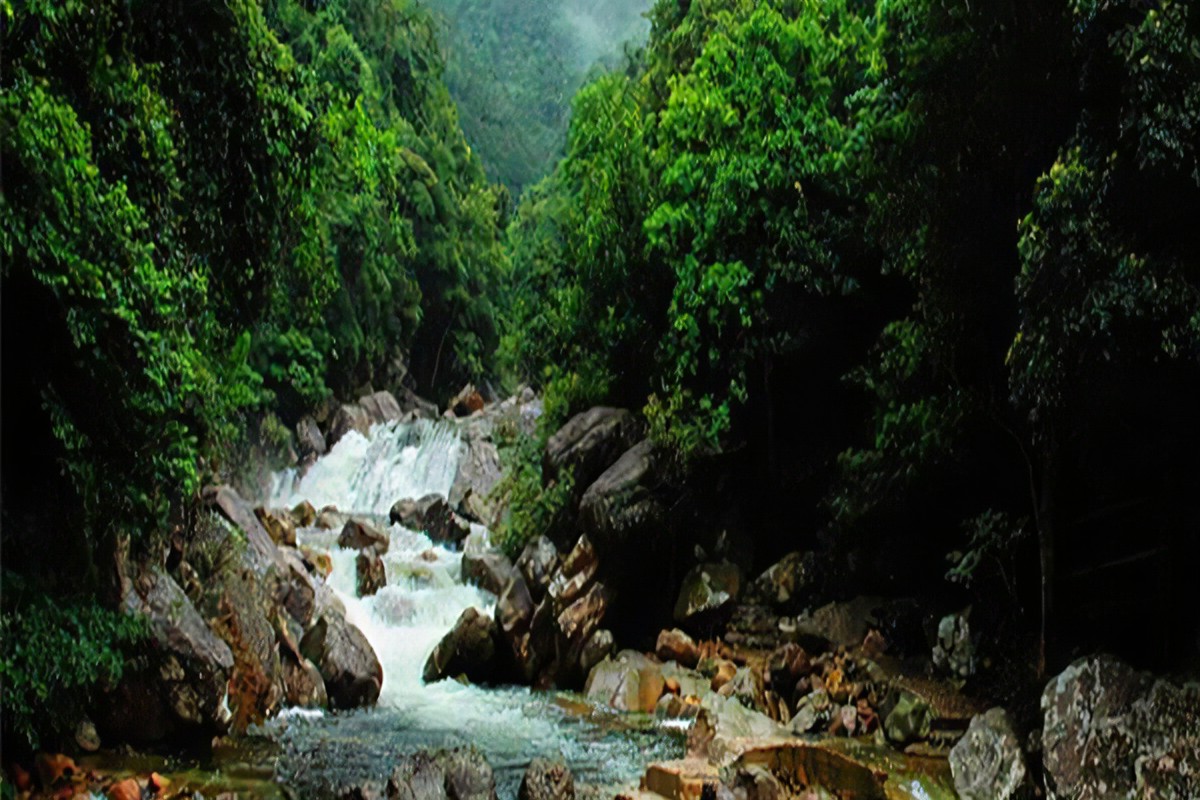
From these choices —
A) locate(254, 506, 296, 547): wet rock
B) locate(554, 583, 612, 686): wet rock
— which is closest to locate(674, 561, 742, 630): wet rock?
locate(554, 583, 612, 686): wet rock

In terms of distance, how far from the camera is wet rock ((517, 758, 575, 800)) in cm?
786

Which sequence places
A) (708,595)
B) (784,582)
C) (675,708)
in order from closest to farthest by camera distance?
1. (675,708)
2. (784,582)
3. (708,595)

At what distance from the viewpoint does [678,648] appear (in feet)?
43.6

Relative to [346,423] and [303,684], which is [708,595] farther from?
[346,423]

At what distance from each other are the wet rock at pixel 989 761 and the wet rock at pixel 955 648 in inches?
74.9

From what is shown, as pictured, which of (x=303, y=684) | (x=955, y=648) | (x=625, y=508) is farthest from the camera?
(x=625, y=508)

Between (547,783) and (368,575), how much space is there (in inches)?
339

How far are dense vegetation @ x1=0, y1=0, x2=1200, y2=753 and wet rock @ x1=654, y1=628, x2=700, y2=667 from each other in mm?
2431

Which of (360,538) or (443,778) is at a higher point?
(360,538)

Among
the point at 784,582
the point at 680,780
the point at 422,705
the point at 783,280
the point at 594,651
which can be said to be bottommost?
the point at 680,780

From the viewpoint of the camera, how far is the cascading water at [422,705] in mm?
9703

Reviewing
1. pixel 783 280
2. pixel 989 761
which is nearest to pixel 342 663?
pixel 989 761

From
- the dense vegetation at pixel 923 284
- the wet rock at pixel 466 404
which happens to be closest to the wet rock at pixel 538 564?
the dense vegetation at pixel 923 284

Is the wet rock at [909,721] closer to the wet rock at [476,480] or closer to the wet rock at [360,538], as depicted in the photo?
the wet rock at [360,538]
